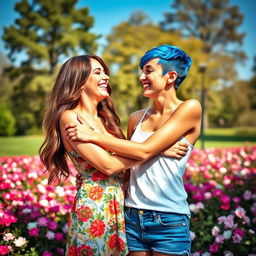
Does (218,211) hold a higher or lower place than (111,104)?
lower

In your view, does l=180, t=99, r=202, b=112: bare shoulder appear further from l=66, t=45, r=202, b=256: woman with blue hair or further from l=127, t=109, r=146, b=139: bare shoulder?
l=127, t=109, r=146, b=139: bare shoulder

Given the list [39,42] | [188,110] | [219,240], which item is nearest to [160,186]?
[188,110]

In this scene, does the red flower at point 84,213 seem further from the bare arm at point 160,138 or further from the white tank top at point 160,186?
the bare arm at point 160,138

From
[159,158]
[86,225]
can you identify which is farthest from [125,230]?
[159,158]

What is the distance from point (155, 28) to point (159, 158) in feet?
123

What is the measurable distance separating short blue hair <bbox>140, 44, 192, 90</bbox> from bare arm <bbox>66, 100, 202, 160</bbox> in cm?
25

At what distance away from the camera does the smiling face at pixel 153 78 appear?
2068 millimetres

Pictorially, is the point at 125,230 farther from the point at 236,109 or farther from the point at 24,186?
the point at 236,109

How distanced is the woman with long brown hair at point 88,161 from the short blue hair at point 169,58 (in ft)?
1.32

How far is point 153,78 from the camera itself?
2078 mm

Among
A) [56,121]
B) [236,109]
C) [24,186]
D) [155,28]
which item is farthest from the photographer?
[236,109]

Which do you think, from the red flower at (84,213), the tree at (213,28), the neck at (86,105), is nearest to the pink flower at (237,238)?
the red flower at (84,213)

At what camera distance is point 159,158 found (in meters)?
2.01

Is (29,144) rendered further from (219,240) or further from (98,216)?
(98,216)
